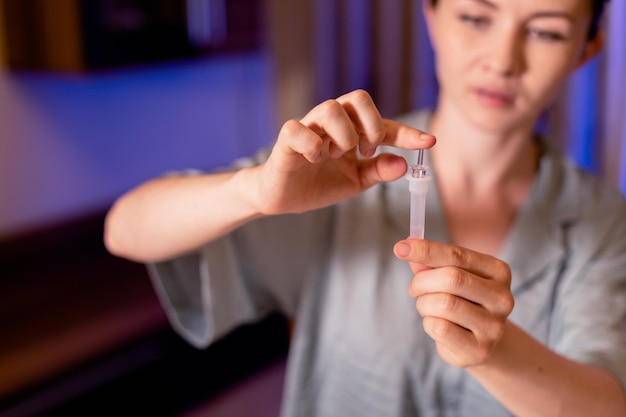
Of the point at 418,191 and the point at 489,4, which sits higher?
the point at 489,4

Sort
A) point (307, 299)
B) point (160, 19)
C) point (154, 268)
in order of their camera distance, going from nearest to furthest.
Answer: point (154, 268)
point (307, 299)
point (160, 19)

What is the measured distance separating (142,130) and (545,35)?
165 centimetres

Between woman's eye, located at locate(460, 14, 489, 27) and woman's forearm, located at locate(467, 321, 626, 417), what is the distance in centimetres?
43

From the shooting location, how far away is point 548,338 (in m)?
1.07

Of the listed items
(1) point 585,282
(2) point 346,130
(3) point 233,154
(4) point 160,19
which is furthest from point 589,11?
(3) point 233,154

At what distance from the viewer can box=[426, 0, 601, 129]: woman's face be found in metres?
0.97

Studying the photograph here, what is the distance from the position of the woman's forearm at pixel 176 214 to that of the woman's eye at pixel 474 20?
0.39 m

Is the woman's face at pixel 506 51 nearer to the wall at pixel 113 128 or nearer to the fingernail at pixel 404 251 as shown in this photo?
the fingernail at pixel 404 251

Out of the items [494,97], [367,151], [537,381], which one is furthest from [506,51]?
[537,381]

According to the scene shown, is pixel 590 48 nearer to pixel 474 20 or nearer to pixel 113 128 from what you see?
pixel 474 20

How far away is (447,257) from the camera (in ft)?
2.30

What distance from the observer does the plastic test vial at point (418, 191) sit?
709 mm

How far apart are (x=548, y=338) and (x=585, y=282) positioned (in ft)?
A: 0.32

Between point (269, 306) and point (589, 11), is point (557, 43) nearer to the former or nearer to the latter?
point (589, 11)
